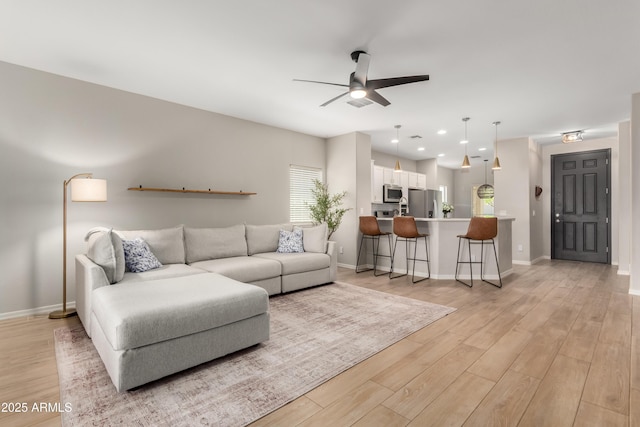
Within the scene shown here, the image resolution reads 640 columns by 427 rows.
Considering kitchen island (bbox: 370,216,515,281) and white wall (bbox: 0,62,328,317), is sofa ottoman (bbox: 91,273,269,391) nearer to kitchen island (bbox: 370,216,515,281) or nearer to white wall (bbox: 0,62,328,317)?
A: white wall (bbox: 0,62,328,317)

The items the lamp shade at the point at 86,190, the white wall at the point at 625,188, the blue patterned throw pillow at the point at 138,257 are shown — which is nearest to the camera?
the lamp shade at the point at 86,190

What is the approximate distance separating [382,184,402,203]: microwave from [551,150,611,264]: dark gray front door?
3.50 metres

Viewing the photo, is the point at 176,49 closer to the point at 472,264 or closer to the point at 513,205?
the point at 472,264

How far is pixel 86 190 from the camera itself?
3166 millimetres

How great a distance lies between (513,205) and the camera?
6578 mm

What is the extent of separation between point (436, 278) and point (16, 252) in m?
5.60

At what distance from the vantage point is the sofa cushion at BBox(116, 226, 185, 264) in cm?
362

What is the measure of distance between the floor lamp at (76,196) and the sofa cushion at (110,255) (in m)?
0.59

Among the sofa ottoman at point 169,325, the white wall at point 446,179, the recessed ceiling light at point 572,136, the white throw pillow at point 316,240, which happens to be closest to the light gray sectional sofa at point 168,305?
the sofa ottoman at point 169,325

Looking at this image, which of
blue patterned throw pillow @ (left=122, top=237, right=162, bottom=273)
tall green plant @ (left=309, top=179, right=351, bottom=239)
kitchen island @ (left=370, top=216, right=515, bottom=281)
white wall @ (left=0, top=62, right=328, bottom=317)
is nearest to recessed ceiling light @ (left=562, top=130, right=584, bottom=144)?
kitchen island @ (left=370, top=216, right=515, bottom=281)

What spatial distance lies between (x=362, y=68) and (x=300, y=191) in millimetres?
3399

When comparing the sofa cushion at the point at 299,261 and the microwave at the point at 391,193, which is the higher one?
the microwave at the point at 391,193

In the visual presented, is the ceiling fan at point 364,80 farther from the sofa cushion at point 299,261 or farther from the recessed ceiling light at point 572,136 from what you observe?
the recessed ceiling light at point 572,136

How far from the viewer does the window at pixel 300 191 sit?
5.93 m
